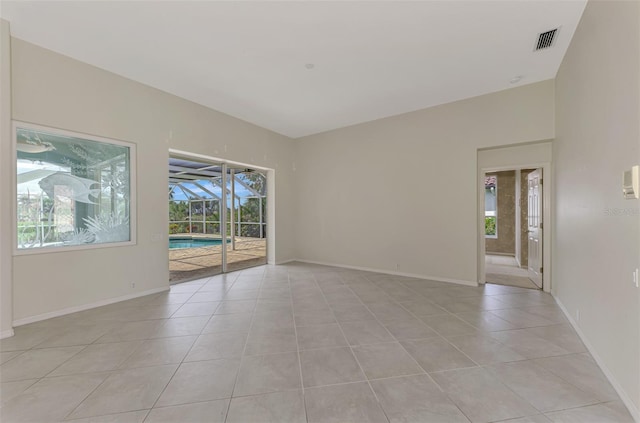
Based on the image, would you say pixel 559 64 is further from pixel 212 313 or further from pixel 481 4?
pixel 212 313

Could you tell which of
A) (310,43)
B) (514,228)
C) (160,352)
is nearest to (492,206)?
(514,228)

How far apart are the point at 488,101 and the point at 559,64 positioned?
0.99 metres

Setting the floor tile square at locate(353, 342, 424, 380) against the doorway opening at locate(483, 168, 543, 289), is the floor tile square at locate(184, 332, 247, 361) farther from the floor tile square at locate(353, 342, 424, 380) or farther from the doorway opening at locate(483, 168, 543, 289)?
the doorway opening at locate(483, 168, 543, 289)

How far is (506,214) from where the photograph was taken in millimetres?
7691

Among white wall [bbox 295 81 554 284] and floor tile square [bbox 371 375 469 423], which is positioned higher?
white wall [bbox 295 81 554 284]

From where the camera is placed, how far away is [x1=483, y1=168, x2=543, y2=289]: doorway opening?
477 centimetres

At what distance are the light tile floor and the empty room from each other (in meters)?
0.02

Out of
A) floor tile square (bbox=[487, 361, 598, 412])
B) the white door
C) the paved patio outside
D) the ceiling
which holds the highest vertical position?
the ceiling

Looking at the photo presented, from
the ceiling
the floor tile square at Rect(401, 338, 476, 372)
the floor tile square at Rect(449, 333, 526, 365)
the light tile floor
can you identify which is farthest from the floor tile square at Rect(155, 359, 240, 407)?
the ceiling

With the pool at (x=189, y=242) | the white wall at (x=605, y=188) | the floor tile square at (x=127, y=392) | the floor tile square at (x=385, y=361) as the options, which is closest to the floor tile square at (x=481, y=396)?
the floor tile square at (x=385, y=361)

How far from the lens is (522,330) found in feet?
9.55

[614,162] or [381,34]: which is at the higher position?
[381,34]

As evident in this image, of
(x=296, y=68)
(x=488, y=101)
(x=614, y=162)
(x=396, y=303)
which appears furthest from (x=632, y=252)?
(x=296, y=68)

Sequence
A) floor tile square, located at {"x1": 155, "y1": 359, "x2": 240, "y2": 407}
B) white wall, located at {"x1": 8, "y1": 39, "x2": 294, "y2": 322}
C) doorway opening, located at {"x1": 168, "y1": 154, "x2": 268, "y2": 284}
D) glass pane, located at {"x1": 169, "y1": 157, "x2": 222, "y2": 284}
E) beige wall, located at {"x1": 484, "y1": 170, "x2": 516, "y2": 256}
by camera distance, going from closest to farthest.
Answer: floor tile square, located at {"x1": 155, "y1": 359, "x2": 240, "y2": 407}, white wall, located at {"x1": 8, "y1": 39, "x2": 294, "y2": 322}, doorway opening, located at {"x1": 168, "y1": 154, "x2": 268, "y2": 284}, glass pane, located at {"x1": 169, "y1": 157, "x2": 222, "y2": 284}, beige wall, located at {"x1": 484, "y1": 170, "x2": 516, "y2": 256}
